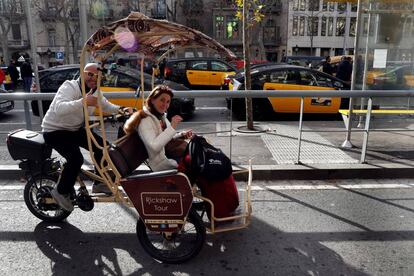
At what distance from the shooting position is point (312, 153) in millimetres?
6145

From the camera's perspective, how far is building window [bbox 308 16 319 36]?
5026 cm

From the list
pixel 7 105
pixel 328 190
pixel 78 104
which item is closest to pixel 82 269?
pixel 78 104

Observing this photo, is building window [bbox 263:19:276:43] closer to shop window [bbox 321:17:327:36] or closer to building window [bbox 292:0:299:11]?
building window [bbox 292:0:299:11]

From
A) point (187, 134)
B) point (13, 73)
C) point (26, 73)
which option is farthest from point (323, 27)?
point (187, 134)

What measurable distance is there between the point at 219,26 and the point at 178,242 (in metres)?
47.4

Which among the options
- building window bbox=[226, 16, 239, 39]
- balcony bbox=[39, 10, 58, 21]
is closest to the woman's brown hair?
balcony bbox=[39, 10, 58, 21]

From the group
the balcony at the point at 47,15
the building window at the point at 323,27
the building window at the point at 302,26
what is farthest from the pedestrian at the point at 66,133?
the building window at the point at 323,27

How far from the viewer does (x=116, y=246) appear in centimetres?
361

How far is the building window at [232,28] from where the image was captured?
4788 centimetres

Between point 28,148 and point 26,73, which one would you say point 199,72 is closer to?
point 26,73

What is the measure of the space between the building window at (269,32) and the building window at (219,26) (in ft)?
21.1

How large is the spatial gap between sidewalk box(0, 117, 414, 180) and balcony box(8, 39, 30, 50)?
49.6 metres

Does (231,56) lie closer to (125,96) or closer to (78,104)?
(78,104)

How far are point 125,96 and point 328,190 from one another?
3114 millimetres
